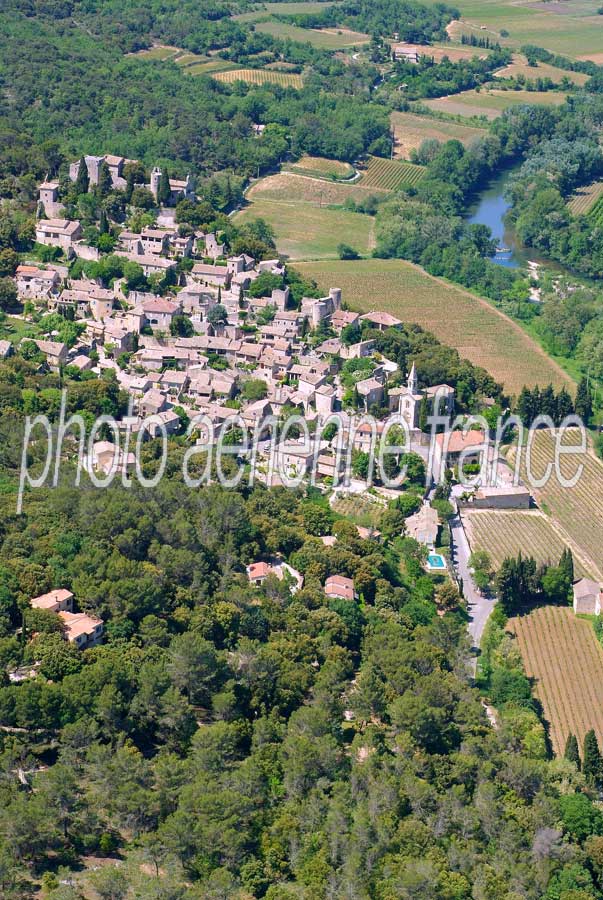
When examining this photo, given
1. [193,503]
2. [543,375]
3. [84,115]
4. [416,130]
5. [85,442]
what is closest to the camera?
[193,503]

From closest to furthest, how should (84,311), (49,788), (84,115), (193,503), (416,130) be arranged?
(49,788) → (193,503) → (84,311) → (84,115) → (416,130)

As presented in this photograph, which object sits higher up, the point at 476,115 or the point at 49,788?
the point at 49,788

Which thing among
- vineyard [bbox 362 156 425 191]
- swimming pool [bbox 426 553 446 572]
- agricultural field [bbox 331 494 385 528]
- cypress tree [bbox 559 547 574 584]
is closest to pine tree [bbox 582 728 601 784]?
cypress tree [bbox 559 547 574 584]

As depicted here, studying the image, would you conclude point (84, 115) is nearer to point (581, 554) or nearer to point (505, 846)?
point (581, 554)

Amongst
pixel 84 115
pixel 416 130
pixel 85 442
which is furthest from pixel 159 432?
pixel 416 130

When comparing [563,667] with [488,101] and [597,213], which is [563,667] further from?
[488,101]

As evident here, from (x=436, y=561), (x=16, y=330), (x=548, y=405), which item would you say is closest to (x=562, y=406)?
(x=548, y=405)
